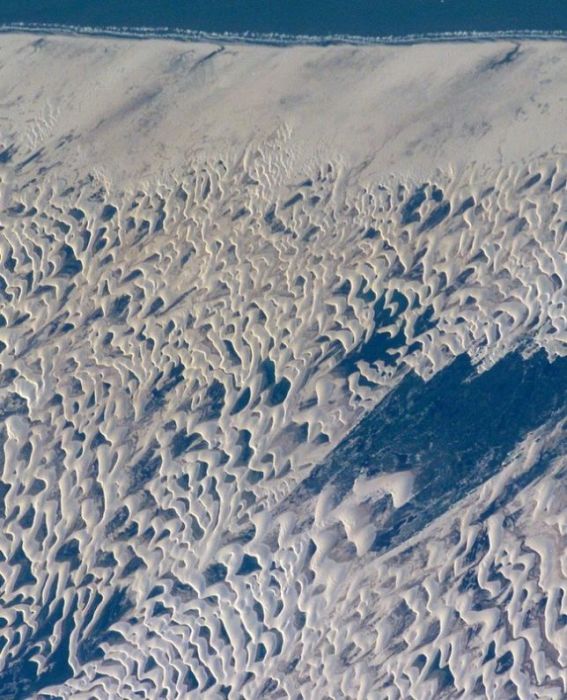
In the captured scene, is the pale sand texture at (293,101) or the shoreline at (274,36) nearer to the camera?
the pale sand texture at (293,101)

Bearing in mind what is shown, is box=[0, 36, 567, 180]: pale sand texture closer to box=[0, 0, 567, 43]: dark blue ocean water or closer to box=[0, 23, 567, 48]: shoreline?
box=[0, 23, 567, 48]: shoreline

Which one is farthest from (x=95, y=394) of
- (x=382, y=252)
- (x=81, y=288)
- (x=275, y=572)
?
(x=382, y=252)

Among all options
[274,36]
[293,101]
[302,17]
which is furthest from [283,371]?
[302,17]

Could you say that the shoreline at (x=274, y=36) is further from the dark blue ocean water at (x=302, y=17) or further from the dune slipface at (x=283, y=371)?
the dune slipface at (x=283, y=371)

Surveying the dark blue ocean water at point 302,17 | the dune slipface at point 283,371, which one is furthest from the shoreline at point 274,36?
the dune slipface at point 283,371

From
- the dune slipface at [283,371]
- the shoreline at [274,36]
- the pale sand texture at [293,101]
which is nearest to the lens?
the dune slipface at [283,371]

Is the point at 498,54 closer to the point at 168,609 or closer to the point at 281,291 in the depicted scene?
the point at 281,291

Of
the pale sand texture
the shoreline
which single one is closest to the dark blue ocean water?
the shoreline
